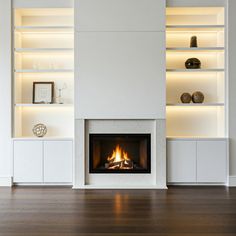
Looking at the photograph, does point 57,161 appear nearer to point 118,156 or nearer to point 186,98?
point 118,156

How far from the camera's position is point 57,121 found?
5.27m

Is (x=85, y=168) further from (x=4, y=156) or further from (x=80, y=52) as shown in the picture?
(x=80, y=52)

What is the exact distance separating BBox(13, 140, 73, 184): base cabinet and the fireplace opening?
350 millimetres

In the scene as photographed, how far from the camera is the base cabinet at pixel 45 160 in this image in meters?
4.81

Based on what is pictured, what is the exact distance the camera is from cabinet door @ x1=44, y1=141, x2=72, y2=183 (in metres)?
4.81

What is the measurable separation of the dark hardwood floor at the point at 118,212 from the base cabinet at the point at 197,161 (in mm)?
174

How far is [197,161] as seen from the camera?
4.79m

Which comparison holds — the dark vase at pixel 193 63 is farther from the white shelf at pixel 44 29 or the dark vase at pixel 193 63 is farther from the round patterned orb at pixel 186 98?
the white shelf at pixel 44 29

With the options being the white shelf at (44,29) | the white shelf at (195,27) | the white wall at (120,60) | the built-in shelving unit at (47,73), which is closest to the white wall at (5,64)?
the white shelf at (44,29)

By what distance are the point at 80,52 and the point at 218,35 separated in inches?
82.0

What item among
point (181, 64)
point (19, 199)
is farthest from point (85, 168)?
point (181, 64)

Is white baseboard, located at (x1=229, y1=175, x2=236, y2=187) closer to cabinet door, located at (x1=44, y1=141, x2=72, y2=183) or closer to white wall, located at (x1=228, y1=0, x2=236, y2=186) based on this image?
white wall, located at (x1=228, y1=0, x2=236, y2=186)

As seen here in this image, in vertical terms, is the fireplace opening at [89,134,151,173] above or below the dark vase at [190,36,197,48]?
below

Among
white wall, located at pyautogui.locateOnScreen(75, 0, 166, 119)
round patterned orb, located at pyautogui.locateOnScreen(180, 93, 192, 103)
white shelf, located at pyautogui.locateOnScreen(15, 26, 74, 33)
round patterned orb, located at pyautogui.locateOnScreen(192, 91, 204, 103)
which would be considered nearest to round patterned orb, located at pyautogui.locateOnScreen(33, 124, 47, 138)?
white wall, located at pyautogui.locateOnScreen(75, 0, 166, 119)
